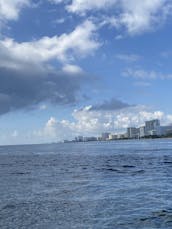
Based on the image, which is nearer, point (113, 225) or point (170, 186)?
point (113, 225)

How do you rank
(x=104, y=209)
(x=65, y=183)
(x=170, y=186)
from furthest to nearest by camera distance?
(x=65, y=183) < (x=170, y=186) < (x=104, y=209)

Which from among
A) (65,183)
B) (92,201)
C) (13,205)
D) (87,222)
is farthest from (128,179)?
(87,222)

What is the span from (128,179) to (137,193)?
1118cm

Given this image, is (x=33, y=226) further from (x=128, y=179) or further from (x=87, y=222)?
(x=128, y=179)

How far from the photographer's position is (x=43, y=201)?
30.8 m

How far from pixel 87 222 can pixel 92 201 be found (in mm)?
6750

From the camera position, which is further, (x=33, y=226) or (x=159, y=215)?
(x=159, y=215)

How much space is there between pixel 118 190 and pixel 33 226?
14015mm

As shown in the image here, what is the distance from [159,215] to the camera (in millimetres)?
24391

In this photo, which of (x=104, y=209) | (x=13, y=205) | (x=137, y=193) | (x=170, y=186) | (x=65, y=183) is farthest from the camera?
(x=65, y=183)

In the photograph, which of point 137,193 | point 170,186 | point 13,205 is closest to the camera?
point 13,205

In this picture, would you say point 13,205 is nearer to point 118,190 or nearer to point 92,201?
point 92,201

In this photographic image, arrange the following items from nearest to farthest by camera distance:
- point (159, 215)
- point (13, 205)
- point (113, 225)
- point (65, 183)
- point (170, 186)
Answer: point (113, 225) < point (159, 215) < point (13, 205) < point (170, 186) < point (65, 183)

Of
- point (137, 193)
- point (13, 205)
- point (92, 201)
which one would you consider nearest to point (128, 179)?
point (137, 193)
